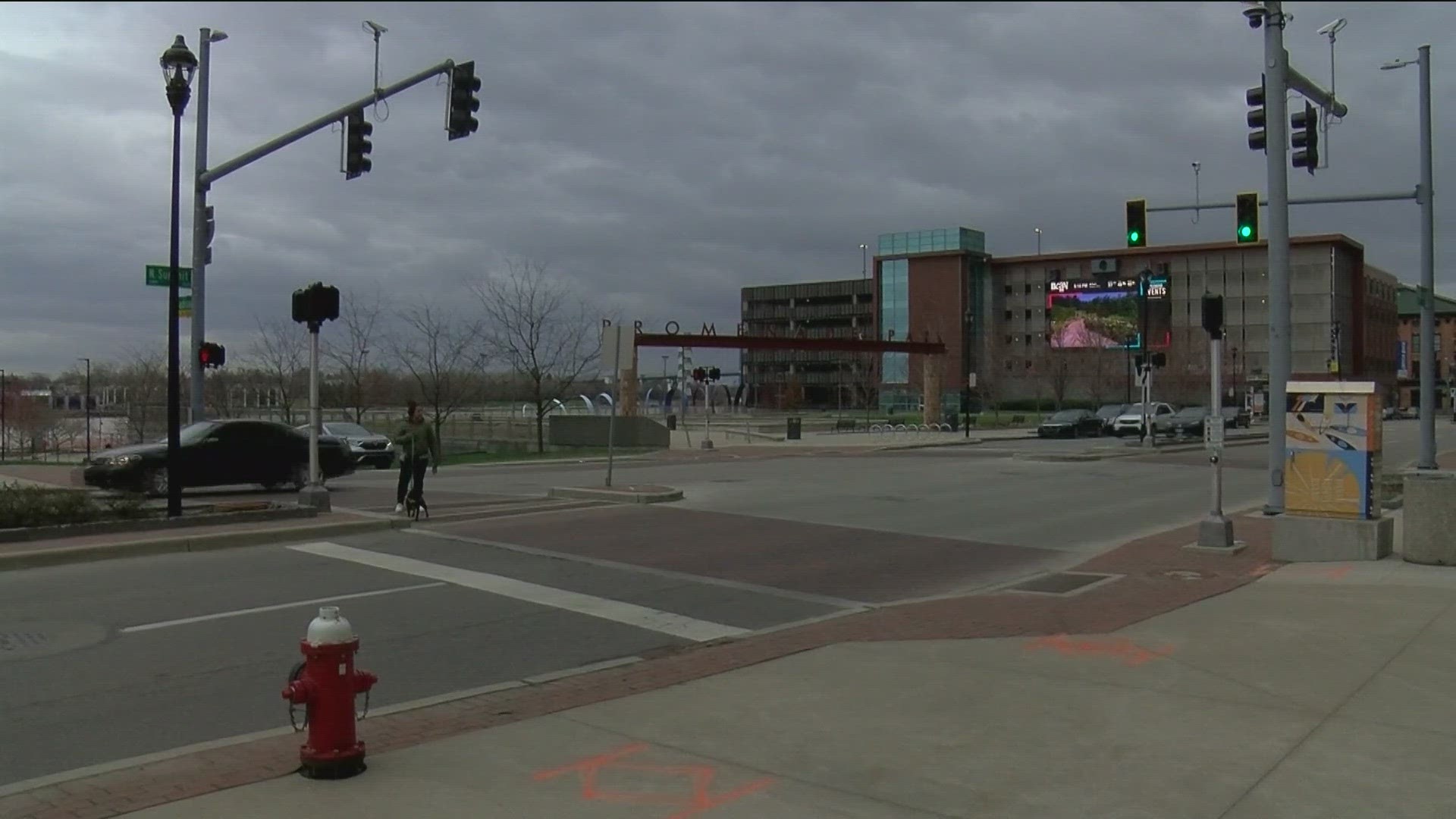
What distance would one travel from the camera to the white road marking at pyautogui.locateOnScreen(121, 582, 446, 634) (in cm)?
952

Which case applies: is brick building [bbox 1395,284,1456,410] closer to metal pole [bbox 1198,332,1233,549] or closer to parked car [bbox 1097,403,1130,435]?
parked car [bbox 1097,403,1130,435]

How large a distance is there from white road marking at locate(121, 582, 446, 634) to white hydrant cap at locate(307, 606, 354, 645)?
464 cm

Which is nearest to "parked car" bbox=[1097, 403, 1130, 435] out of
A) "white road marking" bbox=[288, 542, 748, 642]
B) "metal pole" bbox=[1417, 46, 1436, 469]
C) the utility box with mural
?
"metal pole" bbox=[1417, 46, 1436, 469]

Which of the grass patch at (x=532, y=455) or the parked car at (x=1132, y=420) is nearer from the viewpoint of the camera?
the grass patch at (x=532, y=455)

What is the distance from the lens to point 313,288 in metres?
16.0

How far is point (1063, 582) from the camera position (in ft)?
38.7

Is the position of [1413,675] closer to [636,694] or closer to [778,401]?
[636,694]

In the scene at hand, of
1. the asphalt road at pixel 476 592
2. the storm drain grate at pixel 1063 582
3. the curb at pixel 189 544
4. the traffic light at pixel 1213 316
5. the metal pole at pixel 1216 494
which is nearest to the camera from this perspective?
the asphalt road at pixel 476 592

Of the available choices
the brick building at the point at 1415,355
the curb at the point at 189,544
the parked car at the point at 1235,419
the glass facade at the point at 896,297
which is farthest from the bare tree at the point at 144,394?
the brick building at the point at 1415,355

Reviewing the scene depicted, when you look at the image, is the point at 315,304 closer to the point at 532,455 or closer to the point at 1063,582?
the point at 1063,582

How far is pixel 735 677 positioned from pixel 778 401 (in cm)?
12619

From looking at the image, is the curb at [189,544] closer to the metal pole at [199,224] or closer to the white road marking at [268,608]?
the white road marking at [268,608]

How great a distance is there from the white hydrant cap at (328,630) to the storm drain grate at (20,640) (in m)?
4.49

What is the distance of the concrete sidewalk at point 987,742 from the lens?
534 cm
